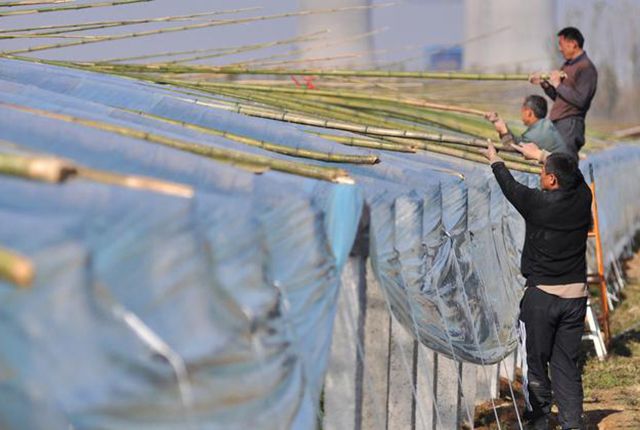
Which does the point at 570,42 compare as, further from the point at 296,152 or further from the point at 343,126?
the point at 296,152

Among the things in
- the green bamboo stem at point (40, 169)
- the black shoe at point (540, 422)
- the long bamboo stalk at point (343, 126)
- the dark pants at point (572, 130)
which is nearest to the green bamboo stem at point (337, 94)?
the long bamboo stalk at point (343, 126)

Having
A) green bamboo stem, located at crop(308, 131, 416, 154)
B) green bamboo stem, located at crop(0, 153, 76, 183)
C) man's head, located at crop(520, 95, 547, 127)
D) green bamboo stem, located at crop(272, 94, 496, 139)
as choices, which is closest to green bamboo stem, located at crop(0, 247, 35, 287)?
green bamboo stem, located at crop(0, 153, 76, 183)

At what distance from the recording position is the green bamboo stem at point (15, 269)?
223 cm

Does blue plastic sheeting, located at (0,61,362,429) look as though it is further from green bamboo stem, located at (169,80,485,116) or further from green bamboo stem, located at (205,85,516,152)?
green bamboo stem, located at (169,80,485,116)

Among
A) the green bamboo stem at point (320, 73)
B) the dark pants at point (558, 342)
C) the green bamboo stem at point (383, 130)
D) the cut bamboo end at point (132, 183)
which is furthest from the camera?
the green bamboo stem at point (320, 73)

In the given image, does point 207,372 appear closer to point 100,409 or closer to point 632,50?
point 100,409

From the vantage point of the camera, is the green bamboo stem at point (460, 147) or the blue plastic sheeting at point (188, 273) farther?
the green bamboo stem at point (460, 147)

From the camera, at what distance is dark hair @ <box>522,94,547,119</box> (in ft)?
23.8

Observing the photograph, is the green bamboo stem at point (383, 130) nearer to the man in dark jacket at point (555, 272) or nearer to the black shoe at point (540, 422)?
the man in dark jacket at point (555, 272)

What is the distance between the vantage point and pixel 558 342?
5.90 metres

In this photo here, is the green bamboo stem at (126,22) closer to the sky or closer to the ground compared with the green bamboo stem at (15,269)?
closer to the sky

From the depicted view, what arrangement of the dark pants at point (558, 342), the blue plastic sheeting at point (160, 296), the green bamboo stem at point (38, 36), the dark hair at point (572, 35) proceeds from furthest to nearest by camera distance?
the dark hair at point (572, 35) < the dark pants at point (558, 342) < the green bamboo stem at point (38, 36) < the blue plastic sheeting at point (160, 296)

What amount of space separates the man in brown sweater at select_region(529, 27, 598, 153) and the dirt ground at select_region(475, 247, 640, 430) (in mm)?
1344

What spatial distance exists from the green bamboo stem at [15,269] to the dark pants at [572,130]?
5.50 meters
